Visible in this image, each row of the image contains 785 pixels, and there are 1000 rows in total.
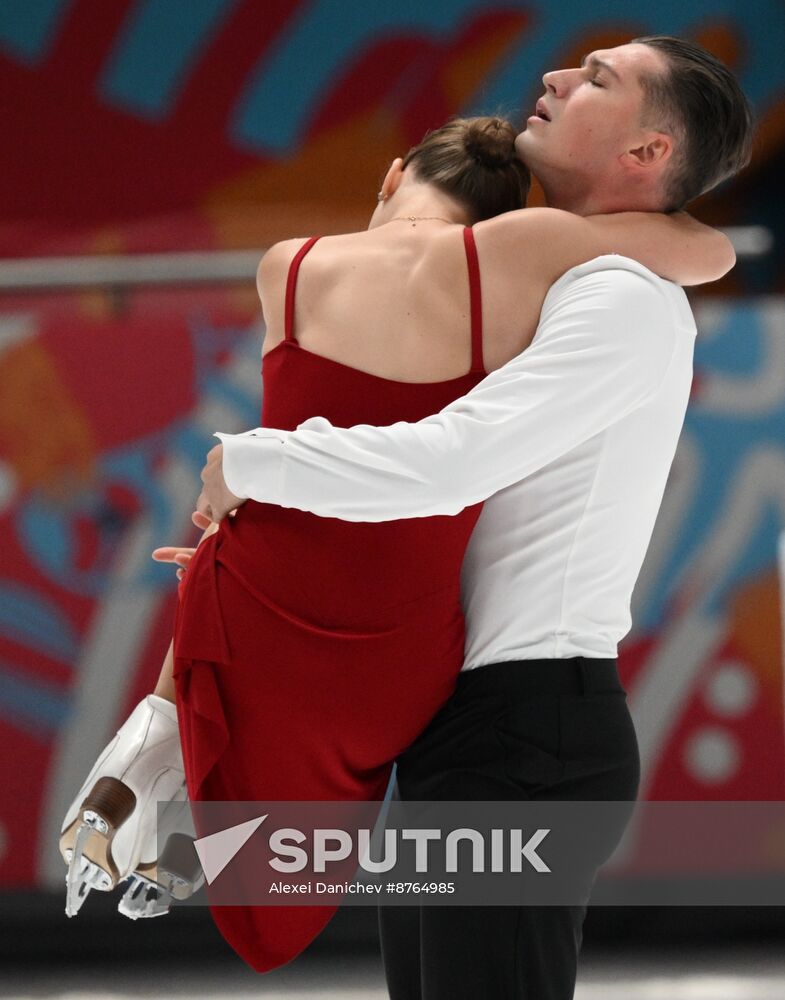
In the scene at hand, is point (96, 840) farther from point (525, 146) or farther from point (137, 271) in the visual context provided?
point (137, 271)

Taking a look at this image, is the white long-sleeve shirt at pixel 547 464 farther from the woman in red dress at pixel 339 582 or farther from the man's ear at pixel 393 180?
the man's ear at pixel 393 180

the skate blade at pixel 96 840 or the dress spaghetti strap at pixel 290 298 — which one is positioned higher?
the dress spaghetti strap at pixel 290 298

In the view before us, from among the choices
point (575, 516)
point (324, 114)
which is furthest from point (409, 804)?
point (324, 114)

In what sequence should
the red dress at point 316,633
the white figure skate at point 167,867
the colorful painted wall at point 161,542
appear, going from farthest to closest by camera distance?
the colorful painted wall at point 161,542 < the white figure skate at point 167,867 < the red dress at point 316,633

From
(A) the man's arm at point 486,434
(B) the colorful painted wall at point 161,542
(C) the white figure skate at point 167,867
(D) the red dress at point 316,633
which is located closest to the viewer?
(A) the man's arm at point 486,434

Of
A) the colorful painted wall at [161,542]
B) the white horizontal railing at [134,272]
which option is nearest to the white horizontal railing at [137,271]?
the white horizontal railing at [134,272]

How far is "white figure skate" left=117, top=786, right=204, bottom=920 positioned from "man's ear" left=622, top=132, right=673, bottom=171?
3.13 ft

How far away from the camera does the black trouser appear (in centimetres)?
132

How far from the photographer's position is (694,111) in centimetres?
155

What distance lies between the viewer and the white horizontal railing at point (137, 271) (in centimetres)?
429

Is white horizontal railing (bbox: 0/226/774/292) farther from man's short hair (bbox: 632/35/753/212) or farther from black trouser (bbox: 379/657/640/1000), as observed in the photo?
black trouser (bbox: 379/657/640/1000)

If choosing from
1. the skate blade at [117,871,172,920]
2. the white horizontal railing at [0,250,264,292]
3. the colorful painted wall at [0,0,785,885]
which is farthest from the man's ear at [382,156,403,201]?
the white horizontal railing at [0,250,264,292]

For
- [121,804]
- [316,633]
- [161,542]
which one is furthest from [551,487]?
[161,542]

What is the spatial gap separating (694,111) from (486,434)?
0.58 m
